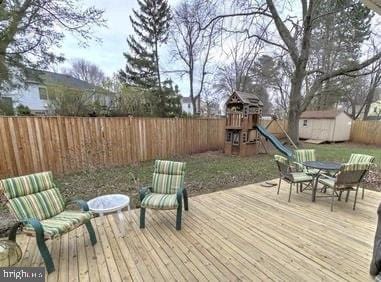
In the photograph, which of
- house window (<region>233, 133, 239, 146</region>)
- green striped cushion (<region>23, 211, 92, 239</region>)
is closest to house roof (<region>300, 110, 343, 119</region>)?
house window (<region>233, 133, 239, 146</region>)

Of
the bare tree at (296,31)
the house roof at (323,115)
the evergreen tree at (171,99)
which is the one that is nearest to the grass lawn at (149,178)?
the bare tree at (296,31)

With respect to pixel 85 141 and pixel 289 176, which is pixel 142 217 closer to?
pixel 289 176

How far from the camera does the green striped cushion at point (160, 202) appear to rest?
120 inches

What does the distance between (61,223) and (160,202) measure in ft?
4.28

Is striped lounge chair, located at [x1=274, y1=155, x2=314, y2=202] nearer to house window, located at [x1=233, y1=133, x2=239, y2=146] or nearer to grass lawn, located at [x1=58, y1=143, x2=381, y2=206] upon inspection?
grass lawn, located at [x1=58, y1=143, x2=381, y2=206]

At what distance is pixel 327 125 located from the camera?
15555 mm

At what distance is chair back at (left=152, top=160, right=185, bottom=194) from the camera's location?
11.9 feet

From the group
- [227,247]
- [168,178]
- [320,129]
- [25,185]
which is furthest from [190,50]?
[227,247]

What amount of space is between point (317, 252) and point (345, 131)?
57.1 ft

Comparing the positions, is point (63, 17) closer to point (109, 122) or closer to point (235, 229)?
point (109, 122)

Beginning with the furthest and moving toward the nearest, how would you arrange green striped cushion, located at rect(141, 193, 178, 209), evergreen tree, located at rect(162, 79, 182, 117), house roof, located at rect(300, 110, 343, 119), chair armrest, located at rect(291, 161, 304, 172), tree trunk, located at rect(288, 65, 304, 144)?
house roof, located at rect(300, 110, 343, 119) < evergreen tree, located at rect(162, 79, 182, 117) < tree trunk, located at rect(288, 65, 304, 144) < chair armrest, located at rect(291, 161, 304, 172) < green striped cushion, located at rect(141, 193, 178, 209)

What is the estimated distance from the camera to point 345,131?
16.1 meters

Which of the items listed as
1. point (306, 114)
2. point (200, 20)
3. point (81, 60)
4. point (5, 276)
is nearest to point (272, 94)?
point (306, 114)

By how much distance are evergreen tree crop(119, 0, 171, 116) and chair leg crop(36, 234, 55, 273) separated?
13.1 m
